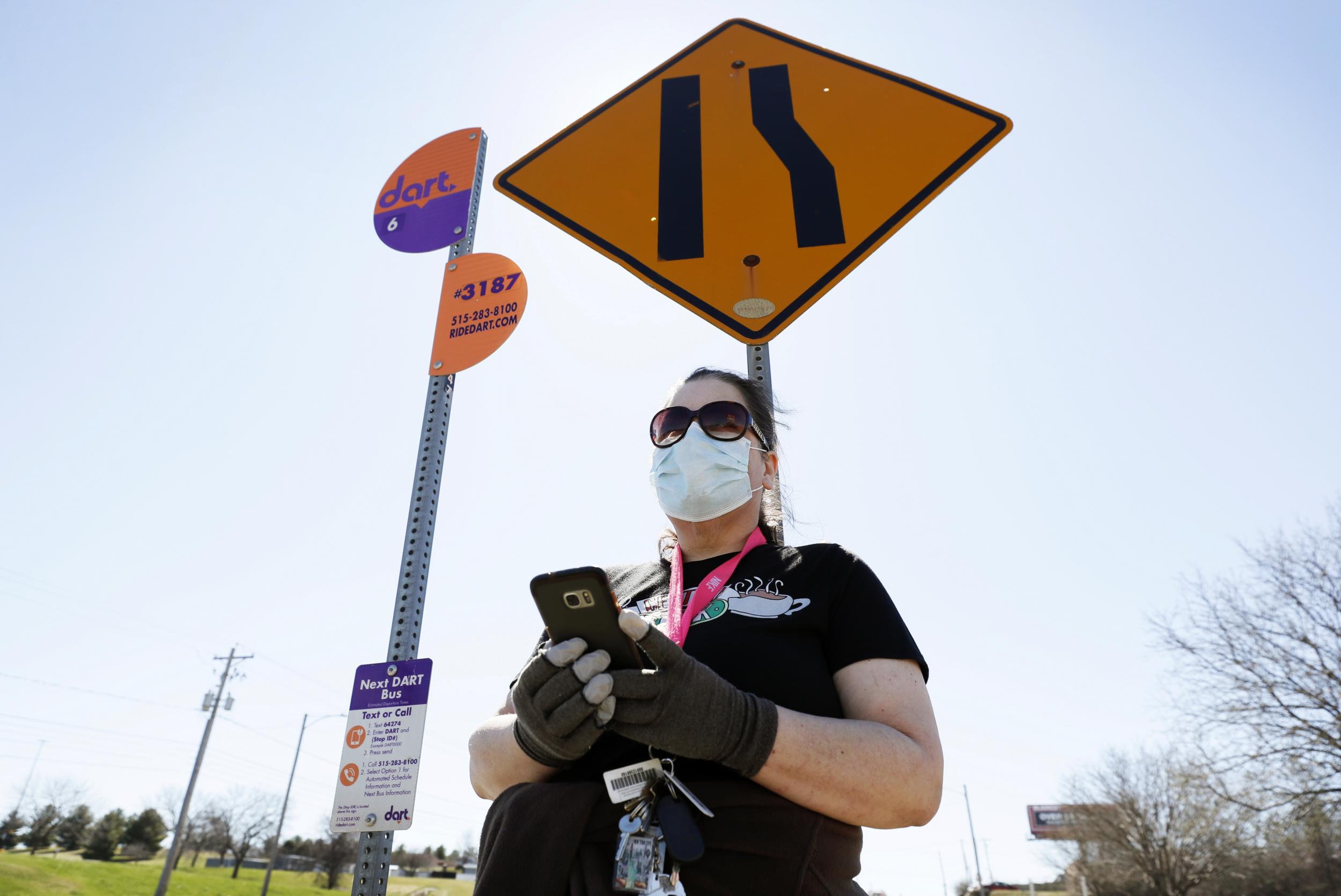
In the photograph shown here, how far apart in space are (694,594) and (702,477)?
324 mm

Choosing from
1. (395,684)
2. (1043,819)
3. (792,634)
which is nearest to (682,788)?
(792,634)

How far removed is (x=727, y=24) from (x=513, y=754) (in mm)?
2578

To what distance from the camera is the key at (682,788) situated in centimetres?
120

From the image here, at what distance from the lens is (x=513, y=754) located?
1492 mm

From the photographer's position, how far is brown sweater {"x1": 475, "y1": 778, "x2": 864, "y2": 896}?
123 centimetres

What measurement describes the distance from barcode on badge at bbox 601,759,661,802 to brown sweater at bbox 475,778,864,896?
3.2 inches

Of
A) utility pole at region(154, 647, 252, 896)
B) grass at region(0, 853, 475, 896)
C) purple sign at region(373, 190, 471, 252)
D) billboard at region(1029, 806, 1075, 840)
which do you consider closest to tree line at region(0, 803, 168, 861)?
grass at region(0, 853, 475, 896)

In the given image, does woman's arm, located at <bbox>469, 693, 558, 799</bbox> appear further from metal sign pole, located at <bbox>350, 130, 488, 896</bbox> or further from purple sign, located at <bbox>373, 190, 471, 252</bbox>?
purple sign, located at <bbox>373, 190, 471, 252</bbox>

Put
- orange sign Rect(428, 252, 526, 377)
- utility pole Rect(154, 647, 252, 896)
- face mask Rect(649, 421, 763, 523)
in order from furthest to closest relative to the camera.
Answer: utility pole Rect(154, 647, 252, 896) → orange sign Rect(428, 252, 526, 377) → face mask Rect(649, 421, 763, 523)

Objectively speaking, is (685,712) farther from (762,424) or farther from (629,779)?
(762,424)

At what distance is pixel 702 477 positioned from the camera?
191 centimetres

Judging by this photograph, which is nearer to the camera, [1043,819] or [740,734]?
[740,734]

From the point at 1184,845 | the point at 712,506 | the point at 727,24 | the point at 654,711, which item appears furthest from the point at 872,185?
the point at 1184,845

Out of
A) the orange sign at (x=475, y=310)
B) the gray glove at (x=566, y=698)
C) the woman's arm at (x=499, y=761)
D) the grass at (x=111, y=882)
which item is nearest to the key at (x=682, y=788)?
the gray glove at (x=566, y=698)
